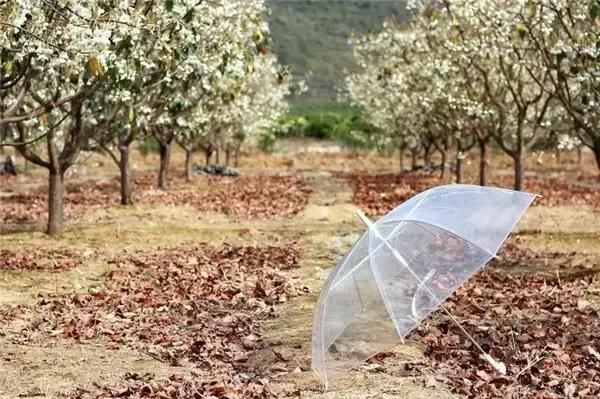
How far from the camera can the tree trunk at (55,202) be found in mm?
17625

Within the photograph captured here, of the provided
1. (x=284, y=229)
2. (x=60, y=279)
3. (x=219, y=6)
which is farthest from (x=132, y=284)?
(x=284, y=229)

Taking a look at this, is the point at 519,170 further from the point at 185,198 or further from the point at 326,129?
the point at 326,129

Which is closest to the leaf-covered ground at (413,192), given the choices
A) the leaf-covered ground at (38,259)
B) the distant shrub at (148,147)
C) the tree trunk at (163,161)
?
the tree trunk at (163,161)

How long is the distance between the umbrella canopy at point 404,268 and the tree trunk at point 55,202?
12.0m

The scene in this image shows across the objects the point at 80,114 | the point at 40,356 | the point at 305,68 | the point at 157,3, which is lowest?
the point at 40,356

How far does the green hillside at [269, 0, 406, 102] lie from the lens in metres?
133

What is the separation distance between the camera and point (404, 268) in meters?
6.78

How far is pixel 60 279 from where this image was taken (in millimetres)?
12891

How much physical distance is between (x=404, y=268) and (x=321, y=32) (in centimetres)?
14694

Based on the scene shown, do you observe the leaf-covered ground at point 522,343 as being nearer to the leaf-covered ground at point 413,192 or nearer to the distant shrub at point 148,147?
the leaf-covered ground at point 413,192

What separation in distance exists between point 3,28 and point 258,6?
690cm

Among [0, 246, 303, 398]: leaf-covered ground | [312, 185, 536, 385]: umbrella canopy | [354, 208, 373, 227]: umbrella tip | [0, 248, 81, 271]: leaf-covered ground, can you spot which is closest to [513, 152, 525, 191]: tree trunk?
[0, 246, 303, 398]: leaf-covered ground

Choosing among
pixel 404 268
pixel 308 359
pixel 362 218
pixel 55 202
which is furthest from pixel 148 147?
pixel 362 218

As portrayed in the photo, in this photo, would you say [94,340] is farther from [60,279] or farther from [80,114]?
[80,114]
